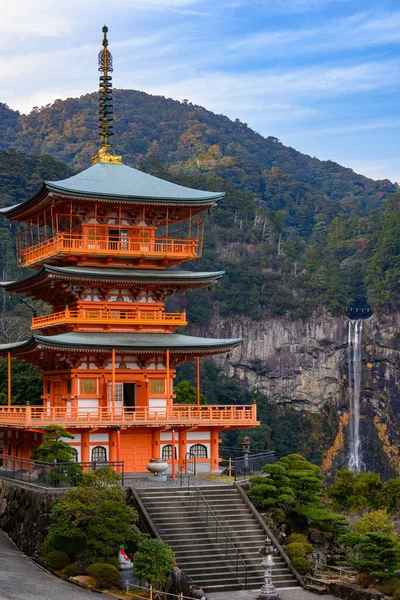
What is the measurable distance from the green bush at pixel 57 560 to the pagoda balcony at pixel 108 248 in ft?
41.7

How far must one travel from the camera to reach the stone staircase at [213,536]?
31219mm

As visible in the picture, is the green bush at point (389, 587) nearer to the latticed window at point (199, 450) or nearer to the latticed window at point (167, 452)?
the latticed window at point (199, 450)

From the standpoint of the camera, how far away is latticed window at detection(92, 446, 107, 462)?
38812mm

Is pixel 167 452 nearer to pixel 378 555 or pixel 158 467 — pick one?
pixel 158 467

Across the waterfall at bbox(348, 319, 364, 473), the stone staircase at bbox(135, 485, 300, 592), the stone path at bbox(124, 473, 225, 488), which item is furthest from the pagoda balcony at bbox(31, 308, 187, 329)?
the waterfall at bbox(348, 319, 364, 473)

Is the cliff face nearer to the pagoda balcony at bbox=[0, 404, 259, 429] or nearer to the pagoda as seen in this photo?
the pagoda

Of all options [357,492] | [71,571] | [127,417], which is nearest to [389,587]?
[71,571]

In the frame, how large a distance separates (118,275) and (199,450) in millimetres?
6963

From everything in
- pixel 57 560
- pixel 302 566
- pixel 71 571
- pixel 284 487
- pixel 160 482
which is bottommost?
pixel 302 566

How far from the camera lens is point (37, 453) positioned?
124ft

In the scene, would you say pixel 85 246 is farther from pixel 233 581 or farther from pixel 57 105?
pixel 57 105

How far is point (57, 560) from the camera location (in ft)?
103

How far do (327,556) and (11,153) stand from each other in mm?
84246

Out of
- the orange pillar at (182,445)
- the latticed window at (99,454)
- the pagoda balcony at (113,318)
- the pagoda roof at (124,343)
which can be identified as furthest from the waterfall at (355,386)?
the latticed window at (99,454)
